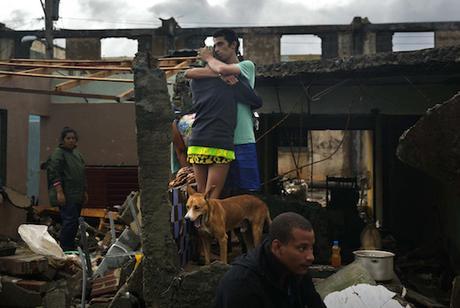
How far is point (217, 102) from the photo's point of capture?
4906 millimetres

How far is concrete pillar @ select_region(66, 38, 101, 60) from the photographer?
24.1 meters

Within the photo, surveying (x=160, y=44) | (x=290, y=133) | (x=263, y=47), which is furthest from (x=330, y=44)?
(x=290, y=133)

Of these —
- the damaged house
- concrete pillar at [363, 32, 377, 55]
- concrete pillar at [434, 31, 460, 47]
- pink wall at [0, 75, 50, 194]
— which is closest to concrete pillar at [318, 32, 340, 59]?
concrete pillar at [363, 32, 377, 55]

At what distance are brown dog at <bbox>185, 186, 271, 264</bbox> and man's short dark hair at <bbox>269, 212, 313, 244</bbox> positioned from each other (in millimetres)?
1740

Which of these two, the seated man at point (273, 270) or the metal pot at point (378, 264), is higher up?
the seated man at point (273, 270)

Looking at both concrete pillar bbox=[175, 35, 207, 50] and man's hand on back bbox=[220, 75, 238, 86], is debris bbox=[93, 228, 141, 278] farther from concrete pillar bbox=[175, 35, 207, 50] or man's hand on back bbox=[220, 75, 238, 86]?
concrete pillar bbox=[175, 35, 207, 50]

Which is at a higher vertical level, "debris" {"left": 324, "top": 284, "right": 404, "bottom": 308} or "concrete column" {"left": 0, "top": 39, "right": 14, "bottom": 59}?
"concrete column" {"left": 0, "top": 39, "right": 14, "bottom": 59}

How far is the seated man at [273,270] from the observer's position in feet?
8.94

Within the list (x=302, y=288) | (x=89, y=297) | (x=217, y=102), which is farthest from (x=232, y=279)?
(x=89, y=297)

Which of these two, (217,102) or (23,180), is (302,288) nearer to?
(217,102)

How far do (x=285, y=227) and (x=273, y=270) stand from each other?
238 millimetres

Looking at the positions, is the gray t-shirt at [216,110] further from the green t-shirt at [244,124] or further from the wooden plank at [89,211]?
the wooden plank at [89,211]

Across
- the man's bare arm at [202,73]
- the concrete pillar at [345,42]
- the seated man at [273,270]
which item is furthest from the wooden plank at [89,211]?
the concrete pillar at [345,42]

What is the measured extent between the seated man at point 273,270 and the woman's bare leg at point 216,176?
204 cm
